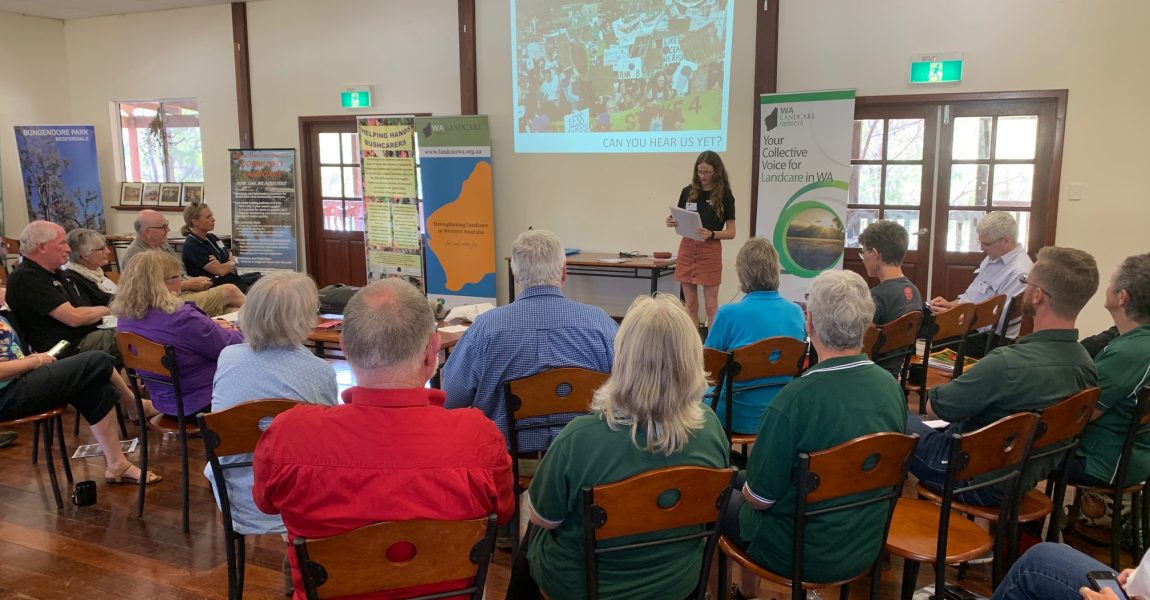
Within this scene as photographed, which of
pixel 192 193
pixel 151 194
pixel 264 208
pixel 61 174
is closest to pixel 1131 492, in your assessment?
pixel 264 208

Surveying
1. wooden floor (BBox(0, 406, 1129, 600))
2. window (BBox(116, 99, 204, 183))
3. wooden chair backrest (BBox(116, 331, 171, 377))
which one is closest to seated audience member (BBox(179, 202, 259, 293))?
wooden floor (BBox(0, 406, 1129, 600))

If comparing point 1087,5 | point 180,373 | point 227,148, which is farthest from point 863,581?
point 227,148

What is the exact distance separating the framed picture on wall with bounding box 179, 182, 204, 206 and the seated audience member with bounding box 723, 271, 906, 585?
8627mm

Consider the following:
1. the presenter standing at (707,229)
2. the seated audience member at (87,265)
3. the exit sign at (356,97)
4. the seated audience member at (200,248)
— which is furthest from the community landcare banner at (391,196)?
the seated audience member at (87,265)

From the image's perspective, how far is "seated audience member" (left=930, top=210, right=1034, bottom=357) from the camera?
4078mm

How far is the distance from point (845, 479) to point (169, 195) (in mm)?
9273

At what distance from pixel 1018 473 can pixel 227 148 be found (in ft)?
28.5

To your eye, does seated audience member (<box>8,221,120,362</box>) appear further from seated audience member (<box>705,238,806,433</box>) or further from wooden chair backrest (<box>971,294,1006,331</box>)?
wooden chair backrest (<box>971,294,1006,331</box>)

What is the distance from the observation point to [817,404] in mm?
1809

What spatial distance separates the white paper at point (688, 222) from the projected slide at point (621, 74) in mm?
1046

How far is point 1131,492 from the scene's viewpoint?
2.54m

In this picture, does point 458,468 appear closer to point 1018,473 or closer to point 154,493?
point 1018,473

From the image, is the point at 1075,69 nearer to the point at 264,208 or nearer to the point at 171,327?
the point at 171,327

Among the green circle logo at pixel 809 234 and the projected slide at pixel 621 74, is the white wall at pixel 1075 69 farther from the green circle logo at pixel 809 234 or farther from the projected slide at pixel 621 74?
the projected slide at pixel 621 74
